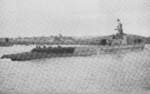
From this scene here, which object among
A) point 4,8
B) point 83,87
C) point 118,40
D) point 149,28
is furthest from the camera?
point 118,40

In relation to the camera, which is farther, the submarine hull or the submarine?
the submarine

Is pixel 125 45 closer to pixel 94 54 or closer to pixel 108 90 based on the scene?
pixel 94 54

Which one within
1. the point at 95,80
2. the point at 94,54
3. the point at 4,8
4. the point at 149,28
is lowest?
the point at 94,54

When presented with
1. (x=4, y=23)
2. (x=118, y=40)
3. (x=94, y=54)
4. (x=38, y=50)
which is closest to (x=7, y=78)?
(x=4, y=23)

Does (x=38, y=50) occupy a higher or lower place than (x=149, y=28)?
lower

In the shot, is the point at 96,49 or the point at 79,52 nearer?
the point at 79,52

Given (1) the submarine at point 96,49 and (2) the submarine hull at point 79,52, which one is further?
(1) the submarine at point 96,49

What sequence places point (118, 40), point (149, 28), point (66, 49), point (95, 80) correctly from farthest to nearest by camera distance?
point (118, 40) → point (66, 49) → point (95, 80) → point (149, 28)

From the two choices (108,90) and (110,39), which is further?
(110,39)
